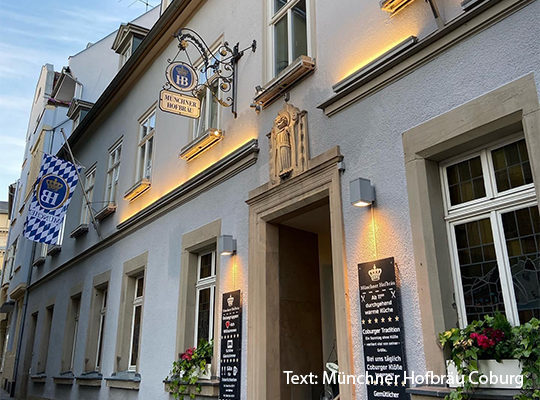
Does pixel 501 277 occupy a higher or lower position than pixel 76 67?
lower

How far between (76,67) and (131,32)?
7.46 metres

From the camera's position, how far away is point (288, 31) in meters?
6.83

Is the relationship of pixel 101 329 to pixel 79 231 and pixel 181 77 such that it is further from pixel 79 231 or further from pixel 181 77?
pixel 181 77

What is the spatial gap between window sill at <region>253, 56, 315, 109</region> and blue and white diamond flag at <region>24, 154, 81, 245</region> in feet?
20.1

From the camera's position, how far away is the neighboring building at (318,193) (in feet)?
13.1

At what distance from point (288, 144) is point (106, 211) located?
6588 millimetres

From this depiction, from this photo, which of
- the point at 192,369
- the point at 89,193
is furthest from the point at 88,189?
the point at 192,369

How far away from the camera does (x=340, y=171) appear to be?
5305mm

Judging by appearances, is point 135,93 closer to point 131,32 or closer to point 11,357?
point 131,32

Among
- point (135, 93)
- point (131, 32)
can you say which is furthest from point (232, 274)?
point (131, 32)

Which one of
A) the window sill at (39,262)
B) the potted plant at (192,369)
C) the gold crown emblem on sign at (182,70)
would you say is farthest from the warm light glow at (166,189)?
the window sill at (39,262)

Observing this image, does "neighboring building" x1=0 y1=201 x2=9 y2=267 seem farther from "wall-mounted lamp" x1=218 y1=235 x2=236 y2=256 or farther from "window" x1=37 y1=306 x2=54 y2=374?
"wall-mounted lamp" x1=218 y1=235 x2=236 y2=256

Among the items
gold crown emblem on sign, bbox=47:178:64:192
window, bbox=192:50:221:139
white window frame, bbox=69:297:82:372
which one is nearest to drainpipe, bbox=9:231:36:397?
white window frame, bbox=69:297:82:372

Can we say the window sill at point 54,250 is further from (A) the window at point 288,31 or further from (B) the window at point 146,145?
(A) the window at point 288,31
